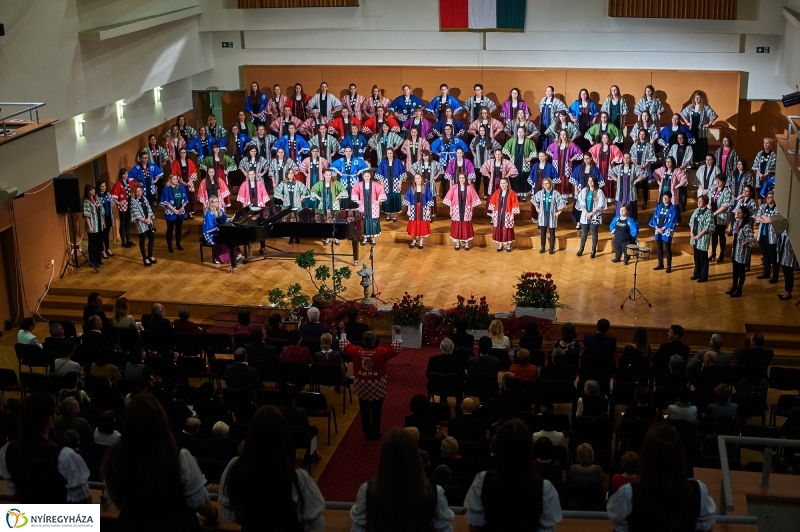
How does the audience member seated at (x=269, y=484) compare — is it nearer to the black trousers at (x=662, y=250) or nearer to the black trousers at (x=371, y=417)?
the black trousers at (x=371, y=417)

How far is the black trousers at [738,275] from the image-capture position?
47.9ft

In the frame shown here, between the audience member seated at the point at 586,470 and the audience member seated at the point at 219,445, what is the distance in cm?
276

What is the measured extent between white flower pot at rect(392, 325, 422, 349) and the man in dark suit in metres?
3.55

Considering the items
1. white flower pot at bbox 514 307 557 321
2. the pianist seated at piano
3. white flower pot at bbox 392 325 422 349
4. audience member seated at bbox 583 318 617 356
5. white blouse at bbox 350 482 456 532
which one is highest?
white blouse at bbox 350 482 456 532

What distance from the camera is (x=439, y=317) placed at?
1359 cm

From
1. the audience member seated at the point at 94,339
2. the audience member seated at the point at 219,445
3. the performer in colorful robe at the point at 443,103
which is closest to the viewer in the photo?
the audience member seated at the point at 219,445

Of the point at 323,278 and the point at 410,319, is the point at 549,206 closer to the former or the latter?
the point at 410,319

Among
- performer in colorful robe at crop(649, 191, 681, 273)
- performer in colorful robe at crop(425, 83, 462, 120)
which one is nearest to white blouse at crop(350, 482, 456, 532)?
performer in colorful robe at crop(649, 191, 681, 273)

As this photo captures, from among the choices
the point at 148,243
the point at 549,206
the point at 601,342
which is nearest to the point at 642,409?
the point at 601,342

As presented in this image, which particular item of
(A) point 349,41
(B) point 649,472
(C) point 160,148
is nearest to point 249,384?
(B) point 649,472

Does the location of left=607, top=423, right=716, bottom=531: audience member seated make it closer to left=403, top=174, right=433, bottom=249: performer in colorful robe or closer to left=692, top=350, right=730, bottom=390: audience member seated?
left=692, top=350, right=730, bottom=390: audience member seated

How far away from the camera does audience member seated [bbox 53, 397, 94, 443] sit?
8.79 metres

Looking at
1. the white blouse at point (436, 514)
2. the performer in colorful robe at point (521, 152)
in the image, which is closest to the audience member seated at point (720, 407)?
the white blouse at point (436, 514)

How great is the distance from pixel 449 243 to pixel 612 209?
3.02m
